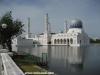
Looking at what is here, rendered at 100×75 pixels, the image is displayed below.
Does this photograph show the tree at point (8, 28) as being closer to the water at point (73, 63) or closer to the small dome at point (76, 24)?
the water at point (73, 63)

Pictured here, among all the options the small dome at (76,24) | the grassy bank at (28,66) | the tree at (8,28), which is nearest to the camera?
the grassy bank at (28,66)

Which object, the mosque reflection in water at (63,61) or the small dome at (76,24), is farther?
the small dome at (76,24)

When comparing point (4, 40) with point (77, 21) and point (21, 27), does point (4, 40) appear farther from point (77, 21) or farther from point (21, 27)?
point (77, 21)

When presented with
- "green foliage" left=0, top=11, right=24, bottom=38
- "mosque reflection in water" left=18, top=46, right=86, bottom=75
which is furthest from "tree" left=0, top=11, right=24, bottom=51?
"mosque reflection in water" left=18, top=46, right=86, bottom=75

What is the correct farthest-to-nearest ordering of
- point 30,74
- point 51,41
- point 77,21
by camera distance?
point 51,41 → point 77,21 → point 30,74

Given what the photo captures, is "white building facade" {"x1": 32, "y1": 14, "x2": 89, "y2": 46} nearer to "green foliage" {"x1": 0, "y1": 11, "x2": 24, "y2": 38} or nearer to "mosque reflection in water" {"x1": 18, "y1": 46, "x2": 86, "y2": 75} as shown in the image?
"mosque reflection in water" {"x1": 18, "y1": 46, "x2": 86, "y2": 75}

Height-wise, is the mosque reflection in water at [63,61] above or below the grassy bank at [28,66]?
below

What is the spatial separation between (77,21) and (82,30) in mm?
8479

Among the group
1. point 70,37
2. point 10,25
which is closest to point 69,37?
point 70,37

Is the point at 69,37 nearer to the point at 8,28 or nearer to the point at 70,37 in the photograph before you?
the point at 70,37

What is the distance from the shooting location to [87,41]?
14538cm

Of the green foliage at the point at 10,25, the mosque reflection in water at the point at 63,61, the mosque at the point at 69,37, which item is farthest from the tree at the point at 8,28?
the mosque at the point at 69,37

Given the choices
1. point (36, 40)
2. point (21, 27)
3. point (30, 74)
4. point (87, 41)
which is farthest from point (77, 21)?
point (30, 74)

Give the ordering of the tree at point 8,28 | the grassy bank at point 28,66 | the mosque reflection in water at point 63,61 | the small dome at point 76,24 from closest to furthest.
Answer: the grassy bank at point 28,66
the tree at point 8,28
the mosque reflection in water at point 63,61
the small dome at point 76,24
